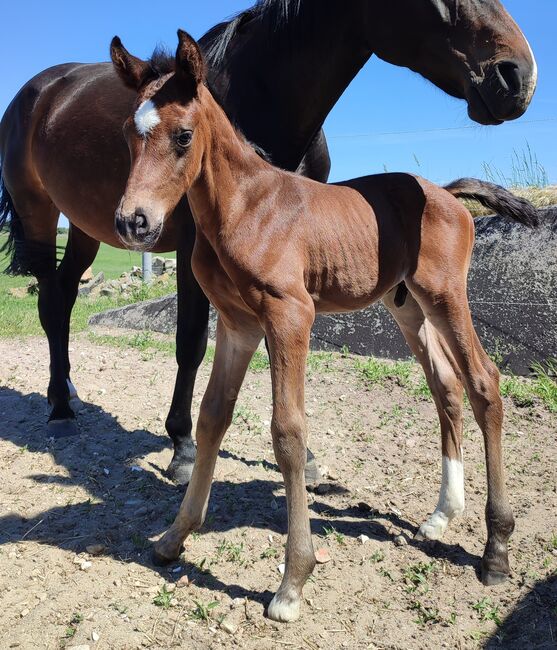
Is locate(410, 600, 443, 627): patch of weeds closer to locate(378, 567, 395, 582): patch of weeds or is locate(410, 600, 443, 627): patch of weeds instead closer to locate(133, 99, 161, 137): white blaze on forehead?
locate(378, 567, 395, 582): patch of weeds

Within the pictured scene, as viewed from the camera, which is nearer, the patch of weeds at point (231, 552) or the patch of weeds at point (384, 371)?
the patch of weeds at point (231, 552)

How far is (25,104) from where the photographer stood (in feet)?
16.1

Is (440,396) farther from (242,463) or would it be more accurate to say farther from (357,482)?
(242,463)

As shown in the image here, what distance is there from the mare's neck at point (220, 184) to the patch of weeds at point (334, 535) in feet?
4.97

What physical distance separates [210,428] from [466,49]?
79.2 inches

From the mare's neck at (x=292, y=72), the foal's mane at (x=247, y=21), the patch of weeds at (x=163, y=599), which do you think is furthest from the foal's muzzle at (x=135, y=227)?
the foal's mane at (x=247, y=21)

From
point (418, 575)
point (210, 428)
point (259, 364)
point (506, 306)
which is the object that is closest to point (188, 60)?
point (210, 428)

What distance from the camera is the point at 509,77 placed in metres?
2.89

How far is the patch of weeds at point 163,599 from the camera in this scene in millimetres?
2803

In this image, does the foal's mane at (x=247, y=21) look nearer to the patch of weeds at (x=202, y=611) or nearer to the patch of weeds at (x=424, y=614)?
the patch of weeds at (x=202, y=611)

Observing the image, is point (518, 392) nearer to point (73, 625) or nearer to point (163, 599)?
point (163, 599)

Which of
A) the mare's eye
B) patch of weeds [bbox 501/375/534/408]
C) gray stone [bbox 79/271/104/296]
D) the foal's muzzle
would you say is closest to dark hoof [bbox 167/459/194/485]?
the foal's muzzle

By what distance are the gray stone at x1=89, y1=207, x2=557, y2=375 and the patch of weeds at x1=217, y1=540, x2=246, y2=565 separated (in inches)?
128

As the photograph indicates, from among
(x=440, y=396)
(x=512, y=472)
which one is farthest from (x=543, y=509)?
(x=440, y=396)
